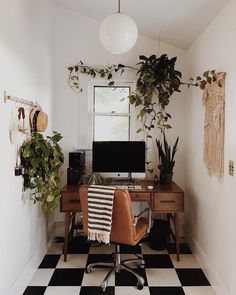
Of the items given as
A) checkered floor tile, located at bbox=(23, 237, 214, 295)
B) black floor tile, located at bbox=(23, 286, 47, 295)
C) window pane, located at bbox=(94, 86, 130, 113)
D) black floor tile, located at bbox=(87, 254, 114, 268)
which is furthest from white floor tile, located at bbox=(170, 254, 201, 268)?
window pane, located at bbox=(94, 86, 130, 113)

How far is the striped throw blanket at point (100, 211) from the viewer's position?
245cm

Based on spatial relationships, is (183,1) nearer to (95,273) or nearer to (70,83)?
(70,83)

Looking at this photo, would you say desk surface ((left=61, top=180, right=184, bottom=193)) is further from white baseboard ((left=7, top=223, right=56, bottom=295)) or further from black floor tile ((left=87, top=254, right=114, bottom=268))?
black floor tile ((left=87, top=254, right=114, bottom=268))

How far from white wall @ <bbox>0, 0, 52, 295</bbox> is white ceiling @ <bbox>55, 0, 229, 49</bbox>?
0.53 m

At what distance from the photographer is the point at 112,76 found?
3.68 m

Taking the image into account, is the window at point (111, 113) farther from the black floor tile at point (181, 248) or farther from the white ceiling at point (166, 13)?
the black floor tile at point (181, 248)

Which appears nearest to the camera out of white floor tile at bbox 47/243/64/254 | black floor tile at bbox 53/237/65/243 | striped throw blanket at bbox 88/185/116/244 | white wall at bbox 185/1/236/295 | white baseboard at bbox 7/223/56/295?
white wall at bbox 185/1/236/295

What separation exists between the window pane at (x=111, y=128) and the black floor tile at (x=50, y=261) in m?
1.47

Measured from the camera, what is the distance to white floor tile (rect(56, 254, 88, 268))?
297 centimetres

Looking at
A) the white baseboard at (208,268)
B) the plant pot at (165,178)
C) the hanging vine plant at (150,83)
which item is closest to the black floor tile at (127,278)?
the white baseboard at (208,268)

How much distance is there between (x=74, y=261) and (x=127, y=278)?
644 mm

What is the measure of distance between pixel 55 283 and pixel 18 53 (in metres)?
1.98

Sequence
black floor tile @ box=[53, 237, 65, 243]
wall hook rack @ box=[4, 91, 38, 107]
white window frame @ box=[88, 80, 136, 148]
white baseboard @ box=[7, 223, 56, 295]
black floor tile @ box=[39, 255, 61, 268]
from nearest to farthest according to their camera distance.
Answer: wall hook rack @ box=[4, 91, 38, 107] < white baseboard @ box=[7, 223, 56, 295] < black floor tile @ box=[39, 255, 61, 268] < black floor tile @ box=[53, 237, 65, 243] < white window frame @ box=[88, 80, 136, 148]

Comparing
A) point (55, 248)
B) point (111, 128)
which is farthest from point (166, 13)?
point (55, 248)
